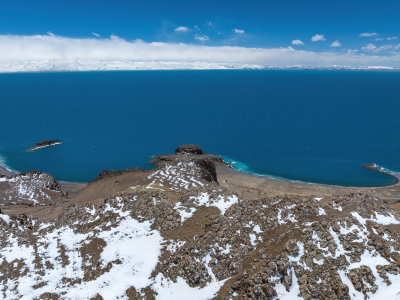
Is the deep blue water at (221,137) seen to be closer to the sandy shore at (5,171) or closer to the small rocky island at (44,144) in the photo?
the small rocky island at (44,144)

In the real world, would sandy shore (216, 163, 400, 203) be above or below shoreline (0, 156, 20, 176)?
above

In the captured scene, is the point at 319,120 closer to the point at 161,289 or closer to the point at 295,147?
the point at 295,147

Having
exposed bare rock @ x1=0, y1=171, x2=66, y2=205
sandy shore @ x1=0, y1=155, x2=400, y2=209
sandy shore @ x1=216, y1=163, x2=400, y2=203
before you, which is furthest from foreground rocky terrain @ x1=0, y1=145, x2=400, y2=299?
sandy shore @ x1=216, y1=163, x2=400, y2=203

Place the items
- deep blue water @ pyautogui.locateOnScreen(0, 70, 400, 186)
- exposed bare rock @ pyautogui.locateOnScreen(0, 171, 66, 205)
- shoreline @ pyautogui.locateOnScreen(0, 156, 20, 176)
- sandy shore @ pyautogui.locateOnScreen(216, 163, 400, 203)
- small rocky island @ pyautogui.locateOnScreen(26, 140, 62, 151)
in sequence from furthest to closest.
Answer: small rocky island @ pyautogui.locateOnScreen(26, 140, 62, 151)
deep blue water @ pyautogui.locateOnScreen(0, 70, 400, 186)
shoreline @ pyautogui.locateOnScreen(0, 156, 20, 176)
sandy shore @ pyautogui.locateOnScreen(216, 163, 400, 203)
exposed bare rock @ pyautogui.locateOnScreen(0, 171, 66, 205)

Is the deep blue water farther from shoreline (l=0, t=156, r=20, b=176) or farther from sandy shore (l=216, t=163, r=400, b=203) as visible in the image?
sandy shore (l=216, t=163, r=400, b=203)

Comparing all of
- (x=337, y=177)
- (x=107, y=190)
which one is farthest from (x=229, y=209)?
(x=337, y=177)

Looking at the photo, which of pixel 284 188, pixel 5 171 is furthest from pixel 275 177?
pixel 5 171

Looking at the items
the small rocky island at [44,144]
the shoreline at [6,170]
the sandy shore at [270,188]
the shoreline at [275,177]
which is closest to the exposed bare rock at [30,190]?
the sandy shore at [270,188]

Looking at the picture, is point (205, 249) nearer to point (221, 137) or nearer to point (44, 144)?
point (221, 137)
